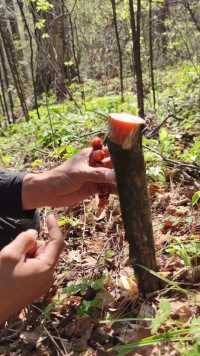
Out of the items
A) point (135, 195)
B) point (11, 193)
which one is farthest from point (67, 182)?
point (135, 195)

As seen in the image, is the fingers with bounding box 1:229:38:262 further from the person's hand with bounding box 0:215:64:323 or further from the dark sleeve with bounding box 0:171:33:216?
the dark sleeve with bounding box 0:171:33:216

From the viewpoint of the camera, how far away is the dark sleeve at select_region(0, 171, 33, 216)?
2.51 metres

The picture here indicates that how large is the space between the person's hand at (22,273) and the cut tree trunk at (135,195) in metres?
0.37

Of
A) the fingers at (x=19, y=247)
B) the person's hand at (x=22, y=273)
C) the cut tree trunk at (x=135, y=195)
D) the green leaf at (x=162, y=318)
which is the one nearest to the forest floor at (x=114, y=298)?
the green leaf at (x=162, y=318)

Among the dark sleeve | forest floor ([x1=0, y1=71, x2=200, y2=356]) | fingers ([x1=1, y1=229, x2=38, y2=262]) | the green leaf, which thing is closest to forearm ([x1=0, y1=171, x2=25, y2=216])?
the dark sleeve

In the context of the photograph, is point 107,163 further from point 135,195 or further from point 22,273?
point 22,273

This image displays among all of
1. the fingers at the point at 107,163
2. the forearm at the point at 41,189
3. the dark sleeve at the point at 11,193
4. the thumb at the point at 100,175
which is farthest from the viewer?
the dark sleeve at the point at 11,193

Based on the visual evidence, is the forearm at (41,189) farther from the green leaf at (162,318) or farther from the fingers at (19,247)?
the green leaf at (162,318)

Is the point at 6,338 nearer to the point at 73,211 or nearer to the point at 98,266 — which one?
the point at 98,266

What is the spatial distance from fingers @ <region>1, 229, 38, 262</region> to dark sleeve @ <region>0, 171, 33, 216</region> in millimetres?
607

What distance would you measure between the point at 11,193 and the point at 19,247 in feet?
2.33

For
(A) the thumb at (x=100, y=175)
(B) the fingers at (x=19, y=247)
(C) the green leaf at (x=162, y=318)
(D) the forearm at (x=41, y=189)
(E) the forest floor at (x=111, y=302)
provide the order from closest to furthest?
(C) the green leaf at (x=162, y=318), (B) the fingers at (x=19, y=247), (E) the forest floor at (x=111, y=302), (A) the thumb at (x=100, y=175), (D) the forearm at (x=41, y=189)

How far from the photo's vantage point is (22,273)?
5.90 ft

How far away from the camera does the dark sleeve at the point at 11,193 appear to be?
2.51m
